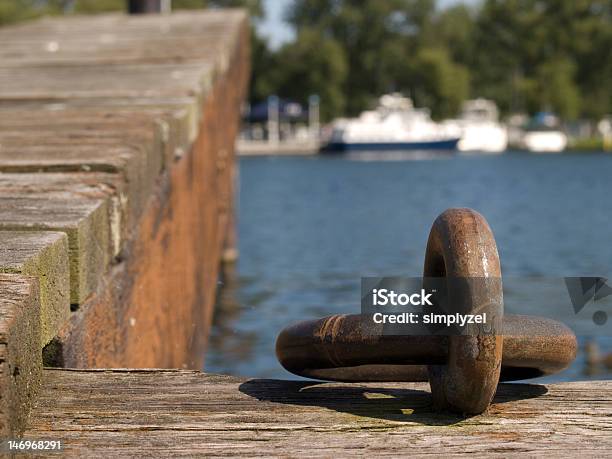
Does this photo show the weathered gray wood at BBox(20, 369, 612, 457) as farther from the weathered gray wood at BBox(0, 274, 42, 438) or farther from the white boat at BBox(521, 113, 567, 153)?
the white boat at BBox(521, 113, 567, 153)

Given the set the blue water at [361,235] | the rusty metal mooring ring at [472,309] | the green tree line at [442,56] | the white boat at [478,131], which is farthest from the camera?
the green tree line at [442,56]

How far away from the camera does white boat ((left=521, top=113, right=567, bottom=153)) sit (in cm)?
8400

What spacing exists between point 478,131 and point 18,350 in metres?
81.0

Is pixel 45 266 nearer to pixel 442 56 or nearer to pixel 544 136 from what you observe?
pixel 442 56

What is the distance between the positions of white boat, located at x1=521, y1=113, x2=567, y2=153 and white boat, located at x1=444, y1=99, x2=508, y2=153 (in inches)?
76.7

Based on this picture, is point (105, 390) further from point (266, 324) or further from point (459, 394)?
point (266, 324)

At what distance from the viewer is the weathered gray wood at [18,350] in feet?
6.15

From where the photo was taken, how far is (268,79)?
8238 centimetres

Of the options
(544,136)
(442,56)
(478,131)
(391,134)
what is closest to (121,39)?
(391,134)

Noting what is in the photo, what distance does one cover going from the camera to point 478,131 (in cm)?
8144

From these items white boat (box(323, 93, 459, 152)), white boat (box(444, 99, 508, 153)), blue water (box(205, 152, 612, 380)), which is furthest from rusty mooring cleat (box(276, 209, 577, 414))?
white boat (box(444, 99, 508, 153))

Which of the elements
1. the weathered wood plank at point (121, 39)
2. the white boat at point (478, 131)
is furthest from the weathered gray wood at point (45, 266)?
the white boat at point (478, 131)

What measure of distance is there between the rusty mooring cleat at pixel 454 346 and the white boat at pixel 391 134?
238ft

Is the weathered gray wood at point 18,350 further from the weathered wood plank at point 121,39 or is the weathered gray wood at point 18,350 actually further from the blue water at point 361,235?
the blue water at point 361,235
